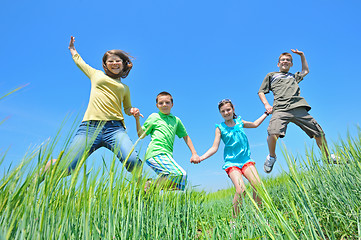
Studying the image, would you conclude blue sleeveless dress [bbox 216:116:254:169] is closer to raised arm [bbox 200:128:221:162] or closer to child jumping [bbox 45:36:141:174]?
raised arm [bbox 200:128:221:162]

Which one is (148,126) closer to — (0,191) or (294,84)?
(0,191)

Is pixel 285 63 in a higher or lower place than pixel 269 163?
higher

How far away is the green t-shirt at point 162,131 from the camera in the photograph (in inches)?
117

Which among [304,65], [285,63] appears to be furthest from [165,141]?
[304,65]

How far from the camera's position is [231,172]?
3256mm

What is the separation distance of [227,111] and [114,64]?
167 cm

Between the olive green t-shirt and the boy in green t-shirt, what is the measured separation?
5.40 feet

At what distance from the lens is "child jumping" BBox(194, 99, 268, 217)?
325 centimetres

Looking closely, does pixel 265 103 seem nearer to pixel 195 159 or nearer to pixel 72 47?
pixel 195 159

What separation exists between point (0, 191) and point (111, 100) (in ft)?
6.64

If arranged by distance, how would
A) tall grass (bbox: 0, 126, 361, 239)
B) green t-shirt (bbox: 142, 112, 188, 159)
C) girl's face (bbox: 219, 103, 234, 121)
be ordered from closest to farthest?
tall grass (bbox: 0, 126, 361, 239), green t-shirt (bbox: 142, 112, 188, 159), girl's face (bbox: 219, 103, 234, 121)

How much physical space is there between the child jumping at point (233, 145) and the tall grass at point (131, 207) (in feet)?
3.64

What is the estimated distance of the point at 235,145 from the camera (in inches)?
137

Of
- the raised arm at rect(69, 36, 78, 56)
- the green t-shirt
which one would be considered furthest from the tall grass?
the raised arm at rect(69, 36, 78, 56)
